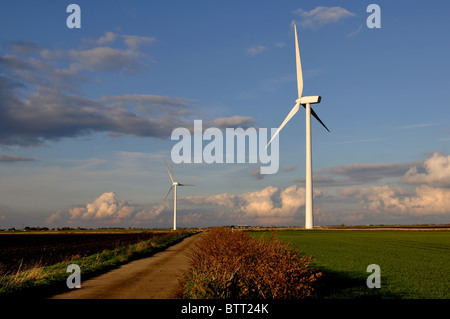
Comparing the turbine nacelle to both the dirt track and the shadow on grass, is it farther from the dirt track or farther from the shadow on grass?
the dirt track

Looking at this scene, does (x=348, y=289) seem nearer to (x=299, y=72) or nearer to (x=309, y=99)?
(x=299, y=72)

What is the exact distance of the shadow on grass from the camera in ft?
60.5

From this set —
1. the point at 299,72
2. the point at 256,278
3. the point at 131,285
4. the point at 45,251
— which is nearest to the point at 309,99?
the point at 299,72

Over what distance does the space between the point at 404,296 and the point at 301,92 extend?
78.7 m

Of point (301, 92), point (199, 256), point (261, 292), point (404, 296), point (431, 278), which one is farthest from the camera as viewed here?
point (301, 92)

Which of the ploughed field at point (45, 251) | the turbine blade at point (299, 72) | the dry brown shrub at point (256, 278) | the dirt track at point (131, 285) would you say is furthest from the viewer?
the turbine blade at point (299, 72)

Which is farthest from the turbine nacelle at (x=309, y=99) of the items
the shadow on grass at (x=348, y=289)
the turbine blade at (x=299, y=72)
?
the shadow on grass at (x=348, y=289)

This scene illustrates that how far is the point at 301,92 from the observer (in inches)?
3698

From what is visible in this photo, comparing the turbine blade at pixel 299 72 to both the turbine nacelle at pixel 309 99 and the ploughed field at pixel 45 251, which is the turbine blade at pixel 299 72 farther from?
the ploughed field at pixel 45 251

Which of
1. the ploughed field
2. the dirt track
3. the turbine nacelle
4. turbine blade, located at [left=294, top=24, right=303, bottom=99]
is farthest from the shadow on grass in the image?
the turbine nacelle

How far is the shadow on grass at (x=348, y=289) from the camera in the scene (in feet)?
60.5

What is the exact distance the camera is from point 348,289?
20281 millimetres
